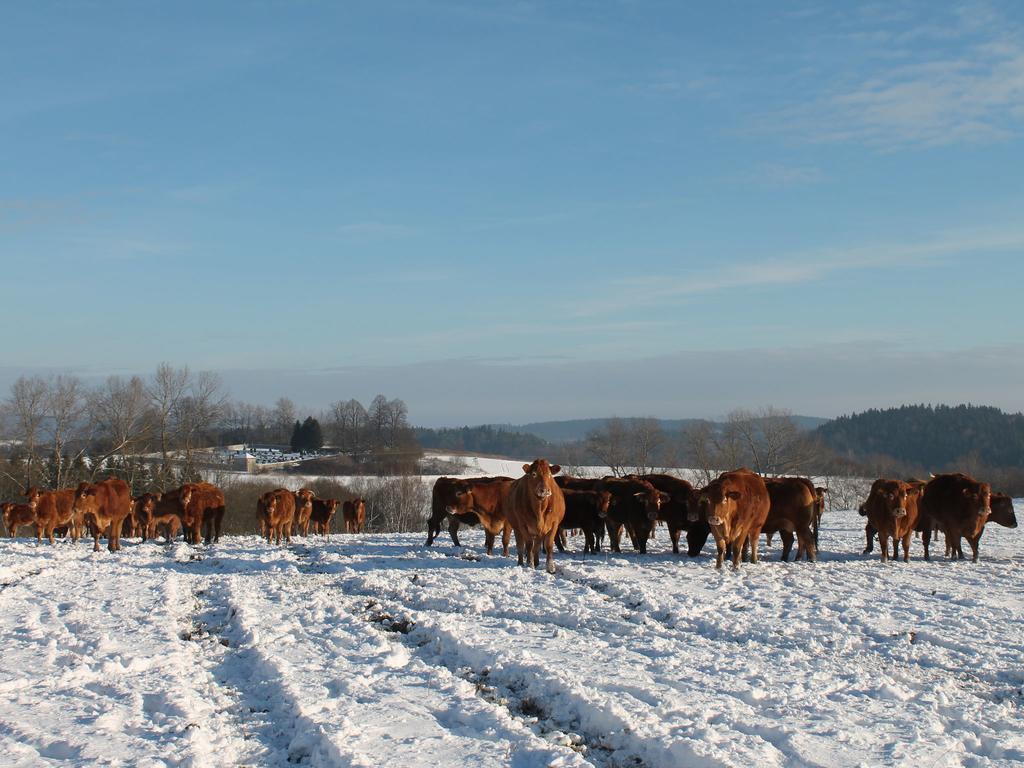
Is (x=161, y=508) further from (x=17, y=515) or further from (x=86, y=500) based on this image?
(x=17, y=515)

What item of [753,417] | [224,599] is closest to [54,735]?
[224,599]

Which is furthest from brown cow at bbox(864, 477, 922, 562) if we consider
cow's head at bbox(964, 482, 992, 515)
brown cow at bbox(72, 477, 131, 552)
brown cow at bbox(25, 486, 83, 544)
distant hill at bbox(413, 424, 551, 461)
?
distant hill at bbox(413, 424, 551, 461)

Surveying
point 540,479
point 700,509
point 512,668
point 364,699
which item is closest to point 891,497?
point 700,509

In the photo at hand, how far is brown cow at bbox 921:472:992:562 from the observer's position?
1944cm

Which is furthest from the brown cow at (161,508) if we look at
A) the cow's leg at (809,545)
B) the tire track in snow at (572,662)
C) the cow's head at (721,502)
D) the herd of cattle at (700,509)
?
the cow's leg at (809,545)

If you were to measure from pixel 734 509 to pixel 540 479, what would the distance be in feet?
12.1

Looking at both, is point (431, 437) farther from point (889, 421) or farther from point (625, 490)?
point (625, 490)

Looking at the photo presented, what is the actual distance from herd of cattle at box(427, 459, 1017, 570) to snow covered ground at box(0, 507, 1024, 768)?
4.74 ft

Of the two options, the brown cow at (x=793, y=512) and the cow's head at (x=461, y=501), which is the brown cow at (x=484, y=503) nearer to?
the cow's head at (x=461, y=501)

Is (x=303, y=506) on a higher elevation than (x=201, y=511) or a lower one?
lower

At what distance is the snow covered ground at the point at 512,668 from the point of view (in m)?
6.49

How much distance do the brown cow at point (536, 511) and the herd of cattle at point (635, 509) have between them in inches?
0.7

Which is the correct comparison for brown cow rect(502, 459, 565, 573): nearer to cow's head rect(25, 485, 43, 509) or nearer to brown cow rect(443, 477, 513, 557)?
brown cow rect(443, 477, 513, 557)

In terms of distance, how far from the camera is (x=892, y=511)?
18.5m
